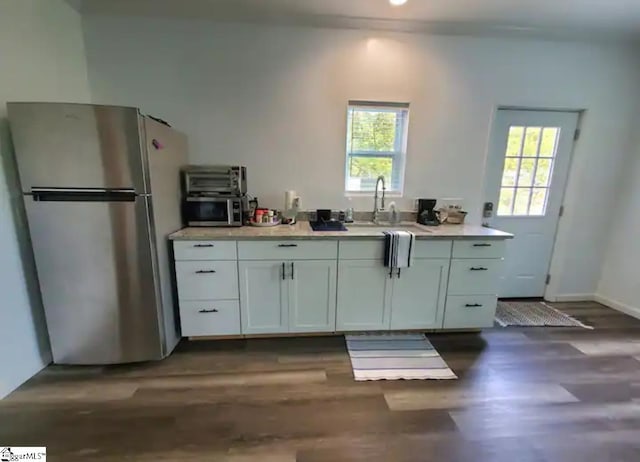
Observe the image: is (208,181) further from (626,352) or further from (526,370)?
(626,352)

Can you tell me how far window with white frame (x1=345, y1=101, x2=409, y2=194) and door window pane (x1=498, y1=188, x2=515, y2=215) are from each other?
3.76ft

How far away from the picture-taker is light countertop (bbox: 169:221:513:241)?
2299mm

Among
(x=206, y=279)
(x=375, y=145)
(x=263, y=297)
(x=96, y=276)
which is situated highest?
(x=375, y=145)

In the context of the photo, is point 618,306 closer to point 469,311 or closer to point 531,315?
point 531,315


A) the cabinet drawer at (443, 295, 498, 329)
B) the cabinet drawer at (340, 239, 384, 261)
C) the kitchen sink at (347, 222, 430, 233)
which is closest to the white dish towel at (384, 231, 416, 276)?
the cabinet drawer at (340, 239, 384, 261)

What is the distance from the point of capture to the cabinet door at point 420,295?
250 cm

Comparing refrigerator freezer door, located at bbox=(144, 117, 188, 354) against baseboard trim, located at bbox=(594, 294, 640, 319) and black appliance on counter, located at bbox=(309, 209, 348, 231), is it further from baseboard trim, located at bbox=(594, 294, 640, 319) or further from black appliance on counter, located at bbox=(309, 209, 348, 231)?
baseboard trim, located at bbox=(594, 294, 640, 319)

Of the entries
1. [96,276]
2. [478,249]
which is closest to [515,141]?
[478,249]

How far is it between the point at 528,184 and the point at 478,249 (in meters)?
1.33

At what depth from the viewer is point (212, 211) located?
256 cm

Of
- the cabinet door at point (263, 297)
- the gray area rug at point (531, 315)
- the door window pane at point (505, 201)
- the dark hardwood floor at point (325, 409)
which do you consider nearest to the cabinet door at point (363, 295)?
the dark hardwood floor at point (325, 409)

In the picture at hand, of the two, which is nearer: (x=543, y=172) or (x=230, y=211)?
(x=230, y=211)

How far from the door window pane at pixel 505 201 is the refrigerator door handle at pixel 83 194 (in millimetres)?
3431

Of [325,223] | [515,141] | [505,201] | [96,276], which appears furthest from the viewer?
[505,201]
